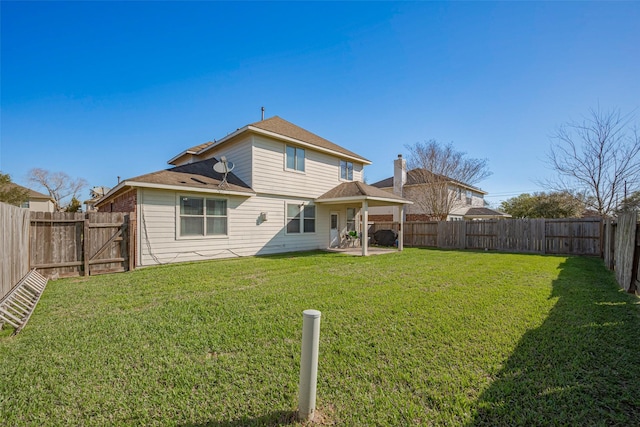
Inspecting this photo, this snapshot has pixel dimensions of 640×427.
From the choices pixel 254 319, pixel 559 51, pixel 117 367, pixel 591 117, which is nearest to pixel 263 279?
pixel 254 319

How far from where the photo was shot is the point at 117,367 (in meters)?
2.85

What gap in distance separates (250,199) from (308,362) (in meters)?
10.1

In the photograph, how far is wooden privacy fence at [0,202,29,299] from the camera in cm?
460

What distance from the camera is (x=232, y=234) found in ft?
36.4

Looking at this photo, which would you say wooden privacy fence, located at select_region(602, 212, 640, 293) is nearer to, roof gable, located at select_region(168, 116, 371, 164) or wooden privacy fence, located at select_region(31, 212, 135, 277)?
roof gable, located at select_region(168, 116, 371, 164)

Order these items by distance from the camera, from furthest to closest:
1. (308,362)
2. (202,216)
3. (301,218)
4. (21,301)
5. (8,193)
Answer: (8,193)
(301,218)
(202,216)
(21,301)
(308,362)

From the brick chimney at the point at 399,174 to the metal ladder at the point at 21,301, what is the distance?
69.6ft

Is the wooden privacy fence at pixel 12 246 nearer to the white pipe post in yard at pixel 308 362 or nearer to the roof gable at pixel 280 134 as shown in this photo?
the white pipe post in yard at pixel 308 362

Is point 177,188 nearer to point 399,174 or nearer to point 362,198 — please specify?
point 362,198

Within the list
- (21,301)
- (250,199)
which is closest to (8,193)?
(250,199)

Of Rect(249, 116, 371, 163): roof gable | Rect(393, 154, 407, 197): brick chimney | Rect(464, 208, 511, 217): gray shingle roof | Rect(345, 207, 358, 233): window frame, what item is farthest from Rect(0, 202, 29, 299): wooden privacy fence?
Rect(464, 208, 511, 217): gray shingle roof

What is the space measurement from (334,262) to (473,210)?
72.8ft

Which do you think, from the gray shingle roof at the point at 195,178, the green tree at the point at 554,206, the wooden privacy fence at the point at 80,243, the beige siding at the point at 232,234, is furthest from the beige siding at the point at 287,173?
the green tree at the point at 554,206

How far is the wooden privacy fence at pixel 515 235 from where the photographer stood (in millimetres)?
12588
